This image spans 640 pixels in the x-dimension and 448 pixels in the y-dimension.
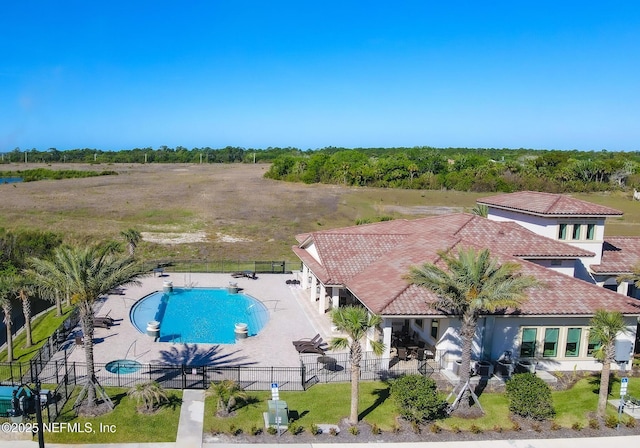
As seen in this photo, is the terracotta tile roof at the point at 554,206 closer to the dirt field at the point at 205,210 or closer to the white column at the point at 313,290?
the white column at the point at 313,290

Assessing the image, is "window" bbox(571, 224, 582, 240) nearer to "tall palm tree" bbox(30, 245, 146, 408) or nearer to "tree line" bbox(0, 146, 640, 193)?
"tall palm tree" bbox(30, 245, 146, 408)

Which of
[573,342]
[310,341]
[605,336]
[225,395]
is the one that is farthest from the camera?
[310,341]

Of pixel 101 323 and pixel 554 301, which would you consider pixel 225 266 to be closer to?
pixel 101 323

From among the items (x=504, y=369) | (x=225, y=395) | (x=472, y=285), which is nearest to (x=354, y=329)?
(x=472, y=285)

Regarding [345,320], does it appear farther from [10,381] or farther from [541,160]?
[541,160]

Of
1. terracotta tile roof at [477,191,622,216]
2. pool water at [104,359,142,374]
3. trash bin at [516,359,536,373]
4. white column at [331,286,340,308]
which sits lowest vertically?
pool water at [104,359,142,374]

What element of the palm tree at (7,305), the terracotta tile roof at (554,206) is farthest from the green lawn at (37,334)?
the terracotta tile roof at (554,206)

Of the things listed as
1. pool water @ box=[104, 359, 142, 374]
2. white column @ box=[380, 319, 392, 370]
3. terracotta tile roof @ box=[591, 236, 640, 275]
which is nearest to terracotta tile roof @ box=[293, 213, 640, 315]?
white column @ box=[380, 319, 392, 370]
